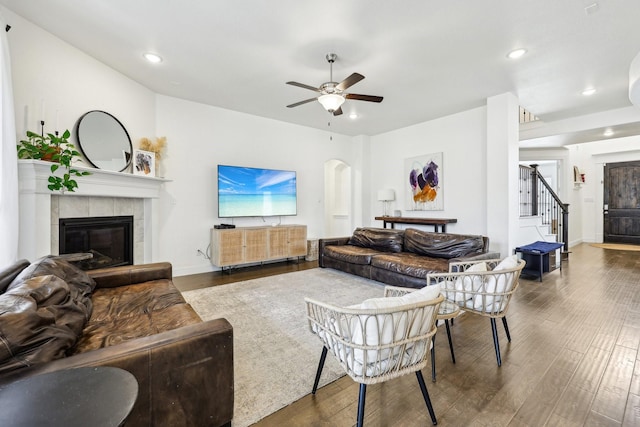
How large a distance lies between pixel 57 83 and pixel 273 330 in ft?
11.8

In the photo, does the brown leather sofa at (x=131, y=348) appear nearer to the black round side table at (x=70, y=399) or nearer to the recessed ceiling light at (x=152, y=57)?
the black round side table at (x=70, y=399)

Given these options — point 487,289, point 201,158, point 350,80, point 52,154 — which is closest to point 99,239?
point 52,154

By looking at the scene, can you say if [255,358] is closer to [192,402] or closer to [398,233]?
[192,402]

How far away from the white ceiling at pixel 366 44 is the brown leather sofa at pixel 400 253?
229cm

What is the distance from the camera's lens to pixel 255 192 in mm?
5547

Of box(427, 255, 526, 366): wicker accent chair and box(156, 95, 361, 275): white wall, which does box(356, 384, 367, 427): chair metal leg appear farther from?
box(156, 95, 361, 275): white wall

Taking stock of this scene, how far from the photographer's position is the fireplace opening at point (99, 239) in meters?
3.37

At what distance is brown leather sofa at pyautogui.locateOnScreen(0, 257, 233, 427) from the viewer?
1.12 metres

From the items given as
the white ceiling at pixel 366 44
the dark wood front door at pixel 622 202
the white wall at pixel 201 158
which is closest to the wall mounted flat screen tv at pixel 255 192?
Result: the white wall at pixel 201 158

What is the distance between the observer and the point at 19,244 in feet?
8.87

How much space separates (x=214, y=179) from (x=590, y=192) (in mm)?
10404

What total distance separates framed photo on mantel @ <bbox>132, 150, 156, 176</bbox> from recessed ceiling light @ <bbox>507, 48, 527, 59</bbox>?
4925 mm

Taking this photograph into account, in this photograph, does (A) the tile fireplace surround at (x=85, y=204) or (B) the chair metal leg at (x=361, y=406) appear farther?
(A) the tile fireplace surround at (x=85, y=204)

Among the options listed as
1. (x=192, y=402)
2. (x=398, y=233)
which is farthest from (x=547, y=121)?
(x=192, y=402)
